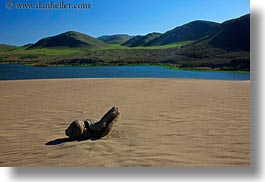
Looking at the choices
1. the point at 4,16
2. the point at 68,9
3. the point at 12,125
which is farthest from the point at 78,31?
the point at 12,125

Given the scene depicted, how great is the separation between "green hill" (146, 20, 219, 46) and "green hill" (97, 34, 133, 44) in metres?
0.44

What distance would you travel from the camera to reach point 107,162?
3.57 m

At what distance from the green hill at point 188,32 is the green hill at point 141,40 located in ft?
0.27

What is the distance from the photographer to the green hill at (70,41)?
17.2ft

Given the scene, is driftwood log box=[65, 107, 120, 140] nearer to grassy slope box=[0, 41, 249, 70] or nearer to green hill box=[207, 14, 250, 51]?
grassy slope box=[0, 41, 249, 70]

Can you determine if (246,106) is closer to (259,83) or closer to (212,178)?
(259,83)

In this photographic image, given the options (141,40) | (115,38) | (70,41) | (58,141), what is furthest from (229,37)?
(58,141)

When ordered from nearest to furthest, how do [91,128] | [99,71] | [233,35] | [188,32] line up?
[91,128] < [233,35] < [188,32] < [99,71]

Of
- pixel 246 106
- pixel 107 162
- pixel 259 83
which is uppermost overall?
pixel 259 83

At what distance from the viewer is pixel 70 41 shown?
5672 mm

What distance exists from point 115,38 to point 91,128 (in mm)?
1885

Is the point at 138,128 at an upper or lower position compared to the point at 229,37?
lower

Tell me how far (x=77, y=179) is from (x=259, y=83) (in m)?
2.49

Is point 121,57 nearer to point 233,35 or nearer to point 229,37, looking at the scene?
point 229,37
